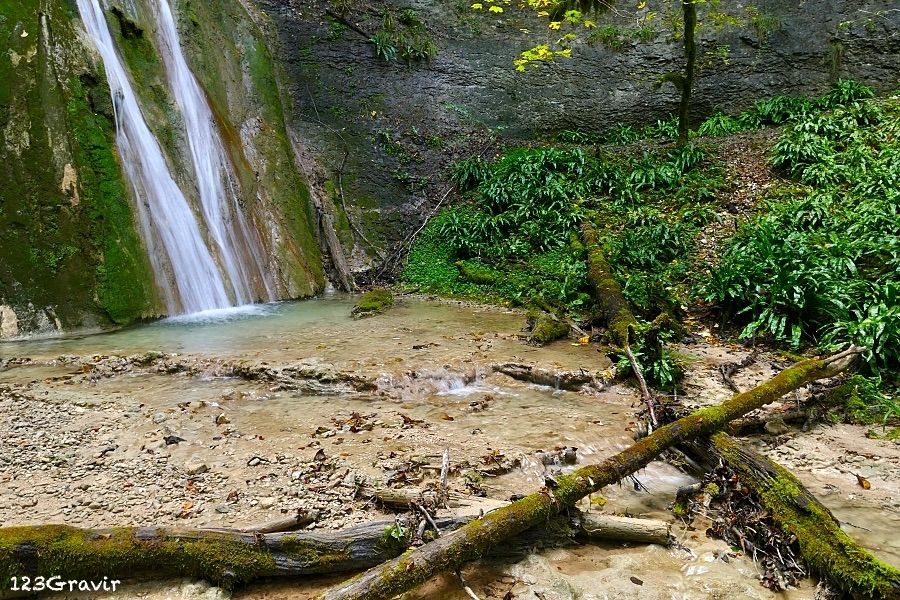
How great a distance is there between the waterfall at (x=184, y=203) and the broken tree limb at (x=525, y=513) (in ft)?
24.2

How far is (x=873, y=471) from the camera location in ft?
12.6

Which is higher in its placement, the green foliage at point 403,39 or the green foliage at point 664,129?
the green foliage at point 403,39

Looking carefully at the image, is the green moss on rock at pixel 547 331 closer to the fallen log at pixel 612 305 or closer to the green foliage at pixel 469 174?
the fallen log at pixel 612 305

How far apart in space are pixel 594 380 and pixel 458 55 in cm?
1312

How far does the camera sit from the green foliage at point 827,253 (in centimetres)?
587

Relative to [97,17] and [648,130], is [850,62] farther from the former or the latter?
[97,17]

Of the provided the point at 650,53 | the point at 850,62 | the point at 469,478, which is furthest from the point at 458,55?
the point at 469,478

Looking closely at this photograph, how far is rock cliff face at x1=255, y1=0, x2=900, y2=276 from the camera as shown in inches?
519

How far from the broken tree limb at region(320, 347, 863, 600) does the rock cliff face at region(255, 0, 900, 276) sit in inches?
359

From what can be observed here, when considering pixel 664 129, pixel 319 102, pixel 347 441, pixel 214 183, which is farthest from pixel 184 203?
pixel 664 129

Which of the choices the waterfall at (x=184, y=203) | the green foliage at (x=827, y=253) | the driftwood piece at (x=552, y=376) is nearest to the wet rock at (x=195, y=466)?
the driftwood piece at (x=552, y=376)

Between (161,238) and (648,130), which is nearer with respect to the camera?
(161,238)

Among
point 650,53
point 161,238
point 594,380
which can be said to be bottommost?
point 594,380

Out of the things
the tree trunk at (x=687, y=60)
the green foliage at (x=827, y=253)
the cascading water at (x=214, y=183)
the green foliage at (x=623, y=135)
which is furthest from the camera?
the green foliage at (x=623, y=135)
